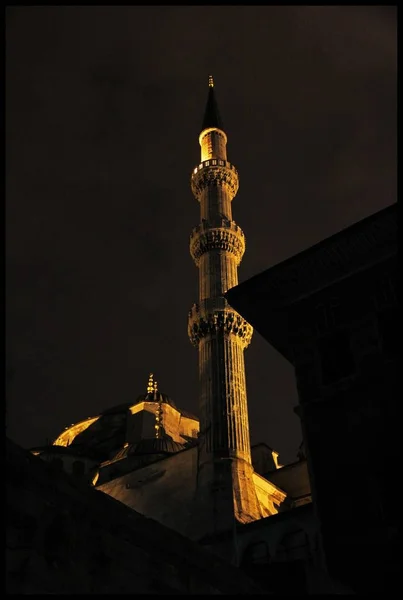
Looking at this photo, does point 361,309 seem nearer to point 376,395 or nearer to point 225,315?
point 376,395

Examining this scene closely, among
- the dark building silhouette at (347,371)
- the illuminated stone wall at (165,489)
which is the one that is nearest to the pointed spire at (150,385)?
the illuminated stone wall at (165,489)

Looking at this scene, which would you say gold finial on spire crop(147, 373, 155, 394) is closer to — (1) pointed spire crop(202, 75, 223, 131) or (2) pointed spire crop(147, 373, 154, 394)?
(2) pointed spire crop(147, 373, 154, 394)

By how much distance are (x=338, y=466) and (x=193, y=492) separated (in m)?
13.6

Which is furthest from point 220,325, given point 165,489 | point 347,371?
point 347,371

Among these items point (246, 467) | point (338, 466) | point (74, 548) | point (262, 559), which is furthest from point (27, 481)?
point (246, 467)

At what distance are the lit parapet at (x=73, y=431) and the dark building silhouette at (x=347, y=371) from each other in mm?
30535

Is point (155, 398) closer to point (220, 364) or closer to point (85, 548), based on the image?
point (220, 364)

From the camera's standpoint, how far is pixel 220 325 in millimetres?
24469

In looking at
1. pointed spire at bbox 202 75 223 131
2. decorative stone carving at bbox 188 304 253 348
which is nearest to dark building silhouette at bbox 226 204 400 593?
decorative stone carving at bbox 188 304 253 348

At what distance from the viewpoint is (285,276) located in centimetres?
1057

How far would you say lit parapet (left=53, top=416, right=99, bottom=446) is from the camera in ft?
Result: 130

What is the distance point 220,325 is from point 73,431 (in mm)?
19537

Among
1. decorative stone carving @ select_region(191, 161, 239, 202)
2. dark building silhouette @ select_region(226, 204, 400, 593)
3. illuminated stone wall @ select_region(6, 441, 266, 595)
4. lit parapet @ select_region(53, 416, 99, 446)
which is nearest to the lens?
illuminated stone wall @ select_region(6, 441, 266, 595)

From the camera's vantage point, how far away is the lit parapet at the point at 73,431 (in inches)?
1564
